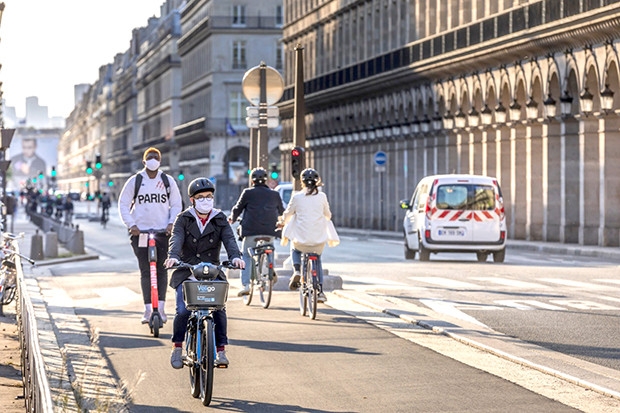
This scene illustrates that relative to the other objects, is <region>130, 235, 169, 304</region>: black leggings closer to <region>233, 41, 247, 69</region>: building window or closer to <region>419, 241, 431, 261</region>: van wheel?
<region>419, 241, 431, 261</region>: van wheel

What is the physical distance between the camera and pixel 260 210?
22000 mm

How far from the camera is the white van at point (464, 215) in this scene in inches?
1398

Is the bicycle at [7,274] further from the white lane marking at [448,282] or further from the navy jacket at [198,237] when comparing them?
the navy jacket at [198,237]

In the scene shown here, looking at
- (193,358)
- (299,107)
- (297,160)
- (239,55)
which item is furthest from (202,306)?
(239,55)

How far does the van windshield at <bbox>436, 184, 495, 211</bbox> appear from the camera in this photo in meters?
35.6

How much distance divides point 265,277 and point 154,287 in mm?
4153

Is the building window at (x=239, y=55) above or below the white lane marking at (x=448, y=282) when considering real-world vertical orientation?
above

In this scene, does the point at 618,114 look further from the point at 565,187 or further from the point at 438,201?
the point at 438,201

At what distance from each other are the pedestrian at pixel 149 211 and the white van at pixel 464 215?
17951 mm

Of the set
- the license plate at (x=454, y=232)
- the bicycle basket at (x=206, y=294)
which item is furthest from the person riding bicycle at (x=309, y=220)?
the license plate at (x=454, y=232)

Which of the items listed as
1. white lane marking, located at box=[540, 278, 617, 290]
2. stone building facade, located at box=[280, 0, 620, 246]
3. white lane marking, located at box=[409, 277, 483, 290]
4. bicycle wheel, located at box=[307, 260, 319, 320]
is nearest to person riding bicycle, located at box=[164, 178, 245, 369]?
bicycle wheel, located at box=[307, 260, 319, 320]

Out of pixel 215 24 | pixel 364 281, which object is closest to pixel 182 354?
pixel 364 281

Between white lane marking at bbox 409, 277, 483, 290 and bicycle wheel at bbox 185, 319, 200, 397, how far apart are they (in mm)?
12801

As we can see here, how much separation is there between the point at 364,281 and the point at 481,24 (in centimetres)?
3468
